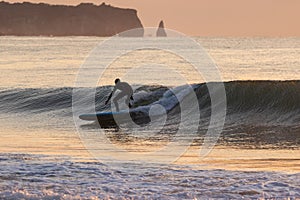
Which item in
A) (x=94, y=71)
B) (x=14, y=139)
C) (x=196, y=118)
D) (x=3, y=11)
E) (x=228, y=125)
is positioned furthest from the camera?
(x=3, y=11)

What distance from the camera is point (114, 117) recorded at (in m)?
21.1

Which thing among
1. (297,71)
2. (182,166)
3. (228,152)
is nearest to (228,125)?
(228,152)

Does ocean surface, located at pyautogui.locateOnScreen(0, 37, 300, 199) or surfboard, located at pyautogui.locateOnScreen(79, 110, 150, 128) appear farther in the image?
surfboard, located at pyautogui.locateOnScreen(79, 110, 150, 128)

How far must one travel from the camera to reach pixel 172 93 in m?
27.2

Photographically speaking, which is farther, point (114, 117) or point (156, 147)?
point (114, 117)

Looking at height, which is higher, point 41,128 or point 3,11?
point 3,11

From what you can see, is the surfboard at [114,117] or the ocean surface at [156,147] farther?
the surfboard at [114,117]

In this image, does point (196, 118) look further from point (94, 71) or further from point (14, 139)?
point (94, 71)

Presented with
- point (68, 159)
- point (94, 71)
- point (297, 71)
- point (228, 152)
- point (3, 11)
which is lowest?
point (68, 159)

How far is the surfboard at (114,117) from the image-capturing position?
817 inches

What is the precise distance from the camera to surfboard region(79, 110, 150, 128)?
20.8 meters

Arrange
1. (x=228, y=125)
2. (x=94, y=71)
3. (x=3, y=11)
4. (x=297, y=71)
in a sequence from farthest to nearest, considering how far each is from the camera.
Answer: (x=3, y=11), (x=94, y=71), (x=297, y=71), (x=228, y=125)

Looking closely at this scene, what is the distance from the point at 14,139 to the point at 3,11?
178 m

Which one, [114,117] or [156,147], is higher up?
[114,117]
